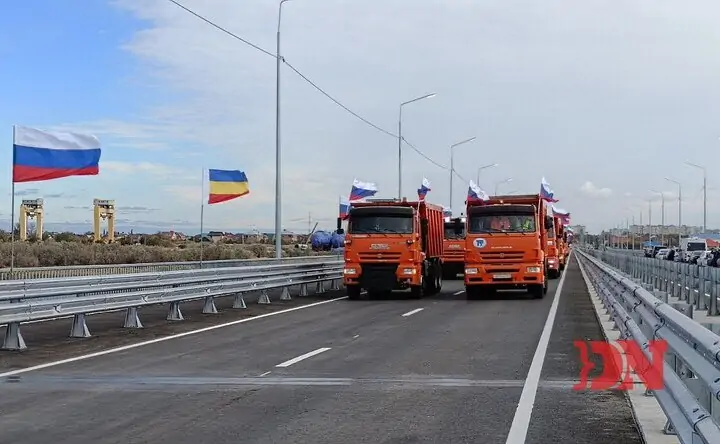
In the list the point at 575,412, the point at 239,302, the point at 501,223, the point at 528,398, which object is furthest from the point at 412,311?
the point at 575,412

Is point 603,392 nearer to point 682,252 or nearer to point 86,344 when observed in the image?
point 86,344

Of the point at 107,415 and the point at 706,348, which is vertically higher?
the point at 706,348

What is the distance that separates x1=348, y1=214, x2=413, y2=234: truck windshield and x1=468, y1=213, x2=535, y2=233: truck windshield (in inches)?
76.2

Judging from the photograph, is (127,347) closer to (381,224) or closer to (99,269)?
(381,224)

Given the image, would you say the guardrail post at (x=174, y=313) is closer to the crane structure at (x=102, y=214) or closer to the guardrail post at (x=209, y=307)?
the guardrail post at (x=209, y=307)

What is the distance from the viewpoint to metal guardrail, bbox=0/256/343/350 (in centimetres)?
1371

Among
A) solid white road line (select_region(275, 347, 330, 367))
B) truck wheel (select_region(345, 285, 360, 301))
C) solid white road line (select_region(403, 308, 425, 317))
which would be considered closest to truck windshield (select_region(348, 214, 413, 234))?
truck wheel (select_region(345, 285, 360, 301))

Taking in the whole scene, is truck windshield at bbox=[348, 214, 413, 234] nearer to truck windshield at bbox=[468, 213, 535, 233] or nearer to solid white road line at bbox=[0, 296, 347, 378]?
truck windshield at bbox=[468, 213, 535, 233]

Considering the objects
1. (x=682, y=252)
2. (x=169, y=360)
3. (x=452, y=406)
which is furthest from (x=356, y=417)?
(x=682, y=252)

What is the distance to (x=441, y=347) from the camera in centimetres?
1385

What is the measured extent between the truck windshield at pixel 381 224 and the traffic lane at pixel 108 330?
124 inches

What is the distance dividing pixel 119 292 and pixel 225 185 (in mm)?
13627

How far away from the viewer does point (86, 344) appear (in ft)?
47.1

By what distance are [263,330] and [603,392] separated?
27.1ft
